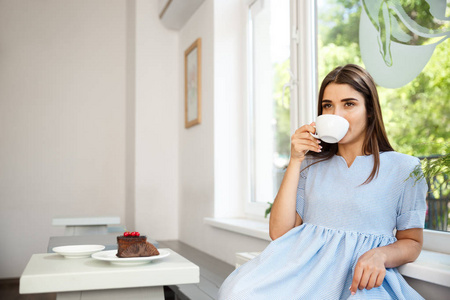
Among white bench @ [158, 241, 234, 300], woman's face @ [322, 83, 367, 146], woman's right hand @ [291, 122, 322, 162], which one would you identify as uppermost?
woman's face @ [322, 83, 367, 146]

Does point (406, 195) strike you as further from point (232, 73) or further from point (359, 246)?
point (232, 73)

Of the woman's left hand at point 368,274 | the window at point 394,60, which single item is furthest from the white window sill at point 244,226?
the woman's left hand at point 368,274

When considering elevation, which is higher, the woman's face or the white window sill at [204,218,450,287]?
the woman's face

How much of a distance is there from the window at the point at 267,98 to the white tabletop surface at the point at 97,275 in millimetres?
1548

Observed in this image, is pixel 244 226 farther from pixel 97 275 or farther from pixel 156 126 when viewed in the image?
pixel 156 126

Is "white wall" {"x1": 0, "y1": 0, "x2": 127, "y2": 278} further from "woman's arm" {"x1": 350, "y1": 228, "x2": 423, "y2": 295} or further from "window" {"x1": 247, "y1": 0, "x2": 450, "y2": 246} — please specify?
"woman's arm" {"x1": 350, "y1": 228, "x2": 423, "y2": 295}

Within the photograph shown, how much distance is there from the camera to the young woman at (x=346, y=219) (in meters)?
1.28

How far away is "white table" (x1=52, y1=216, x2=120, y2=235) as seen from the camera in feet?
10.6

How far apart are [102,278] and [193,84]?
2.71 m

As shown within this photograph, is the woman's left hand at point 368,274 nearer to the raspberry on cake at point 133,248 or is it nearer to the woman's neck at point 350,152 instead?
the woman's neck at point 350,152

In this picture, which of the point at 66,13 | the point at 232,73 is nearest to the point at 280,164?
the point at 232,73

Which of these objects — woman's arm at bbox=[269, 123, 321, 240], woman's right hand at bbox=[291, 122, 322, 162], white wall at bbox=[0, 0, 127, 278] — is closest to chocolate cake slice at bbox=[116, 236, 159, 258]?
woman's arm at bbox=[269, 123, 321, 240]

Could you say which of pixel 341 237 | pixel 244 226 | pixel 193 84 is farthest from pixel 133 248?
pixel 193 84

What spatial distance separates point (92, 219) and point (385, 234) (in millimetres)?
2384
